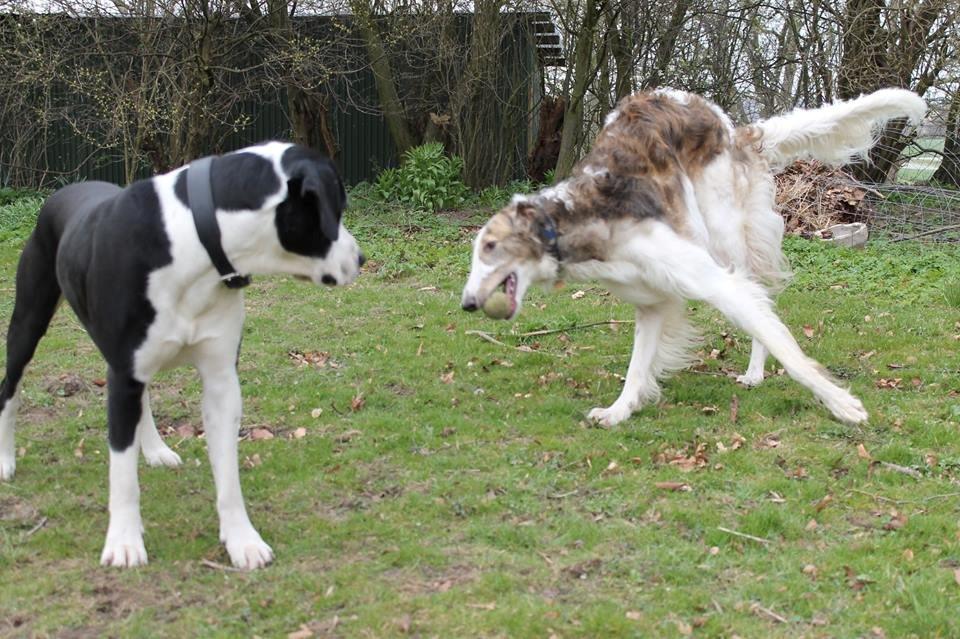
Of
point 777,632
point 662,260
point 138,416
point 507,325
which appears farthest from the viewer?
point 507,325

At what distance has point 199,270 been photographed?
13.0 feet

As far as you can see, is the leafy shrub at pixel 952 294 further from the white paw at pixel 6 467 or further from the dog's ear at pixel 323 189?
the white paw at pixel 6 467

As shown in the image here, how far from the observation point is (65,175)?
17.3 m

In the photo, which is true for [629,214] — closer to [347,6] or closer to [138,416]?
[138,416]

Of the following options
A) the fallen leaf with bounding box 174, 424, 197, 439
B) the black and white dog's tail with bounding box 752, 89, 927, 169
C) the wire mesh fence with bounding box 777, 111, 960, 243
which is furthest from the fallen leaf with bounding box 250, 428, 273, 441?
the wire mesh fence with bounding box 777, 111, 960, 243

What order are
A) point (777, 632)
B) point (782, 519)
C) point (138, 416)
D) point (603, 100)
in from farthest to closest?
point (603, 100) < point (782, 519) < point (138, 416) < point (777, 632)

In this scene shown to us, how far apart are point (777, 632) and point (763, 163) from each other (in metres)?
4.00

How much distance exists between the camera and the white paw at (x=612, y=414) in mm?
6145

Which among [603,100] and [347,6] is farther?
[603,100]

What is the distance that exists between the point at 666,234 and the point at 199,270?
9.79 feet

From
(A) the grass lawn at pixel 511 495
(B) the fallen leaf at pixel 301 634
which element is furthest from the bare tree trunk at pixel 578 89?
(B) the fallen leaf at pixel 301 634

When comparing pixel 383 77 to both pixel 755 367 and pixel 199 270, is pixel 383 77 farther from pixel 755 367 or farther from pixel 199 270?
pixel 199 270

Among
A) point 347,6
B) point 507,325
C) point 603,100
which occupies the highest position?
point 347,6

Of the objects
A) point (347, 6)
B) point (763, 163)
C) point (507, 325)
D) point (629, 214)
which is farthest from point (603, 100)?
point (629, 214)
